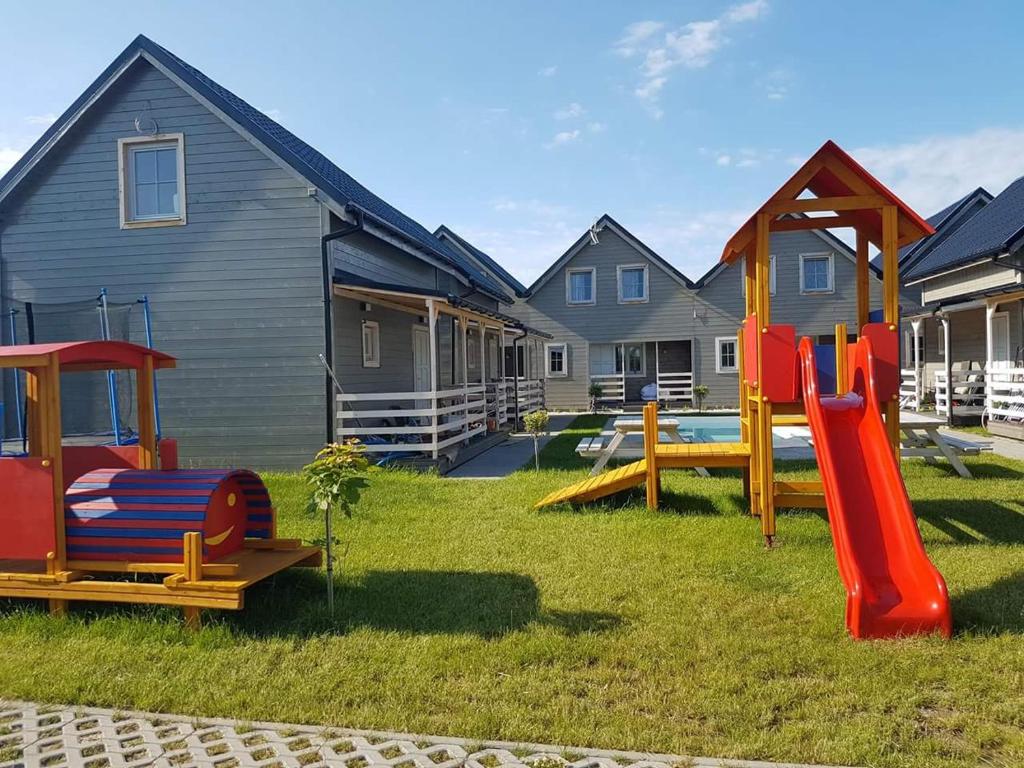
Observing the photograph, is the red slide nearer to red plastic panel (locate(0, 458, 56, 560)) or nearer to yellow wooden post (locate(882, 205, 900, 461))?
yellow wooden post (locate(882, 205, 900, 461))

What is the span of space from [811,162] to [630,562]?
12.5 feet

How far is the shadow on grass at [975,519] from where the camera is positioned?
656 cm

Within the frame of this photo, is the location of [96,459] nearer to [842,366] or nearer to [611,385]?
[842,366]

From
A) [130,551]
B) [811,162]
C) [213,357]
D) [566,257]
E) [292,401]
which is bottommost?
[130,551]

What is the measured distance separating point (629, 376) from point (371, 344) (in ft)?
51.5

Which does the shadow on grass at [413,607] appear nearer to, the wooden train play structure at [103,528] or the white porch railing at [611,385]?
the wooden train play structure at [103,528]

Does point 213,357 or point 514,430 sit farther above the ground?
point 213,357

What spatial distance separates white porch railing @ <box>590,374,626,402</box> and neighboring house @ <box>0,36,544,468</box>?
50.3 ft

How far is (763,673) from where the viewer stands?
153 inches

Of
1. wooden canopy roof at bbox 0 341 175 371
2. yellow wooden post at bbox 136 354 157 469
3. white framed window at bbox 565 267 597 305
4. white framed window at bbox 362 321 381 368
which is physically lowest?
yellow wooden post at bbox 136 354 157 469

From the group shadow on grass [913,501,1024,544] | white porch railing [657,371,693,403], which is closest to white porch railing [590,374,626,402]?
white porch railing [657,371,693,403]

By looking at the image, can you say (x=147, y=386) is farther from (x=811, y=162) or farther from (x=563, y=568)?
(x=811, y=162)

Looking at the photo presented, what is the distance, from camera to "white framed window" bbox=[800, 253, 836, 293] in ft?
84.2

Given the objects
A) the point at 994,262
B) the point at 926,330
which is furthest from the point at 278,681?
the point at 926,330
